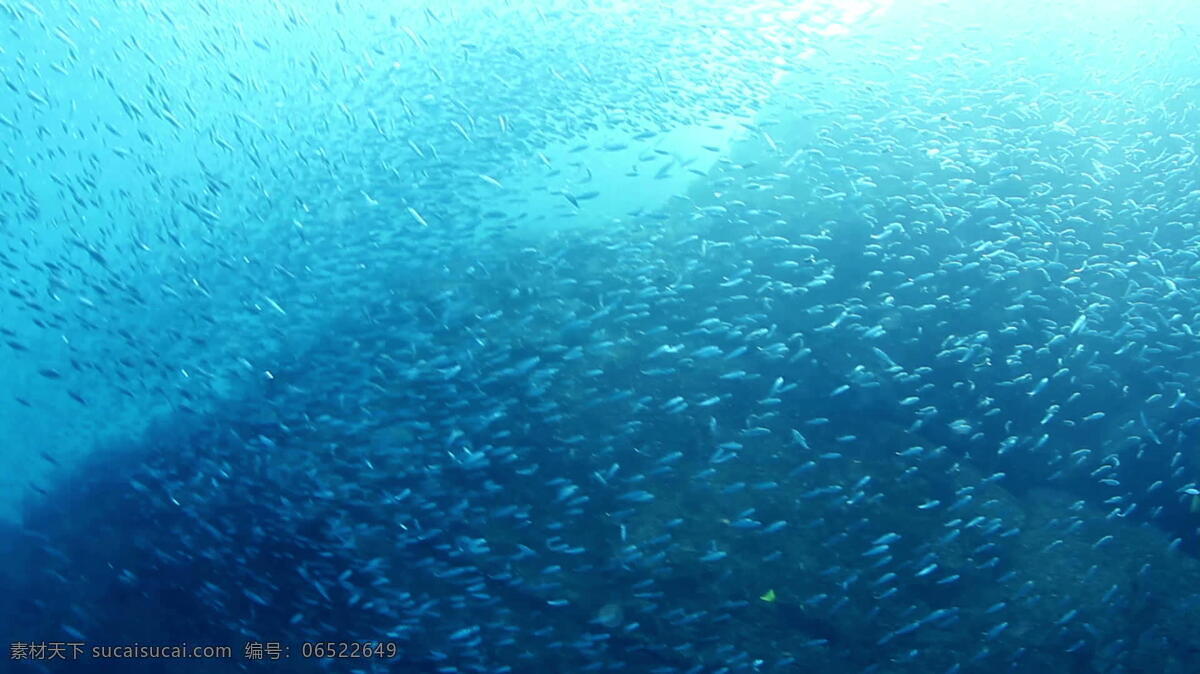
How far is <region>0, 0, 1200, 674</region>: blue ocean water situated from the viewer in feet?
21.9

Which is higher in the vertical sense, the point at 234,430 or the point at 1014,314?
the point at 234,430

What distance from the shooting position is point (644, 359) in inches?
318

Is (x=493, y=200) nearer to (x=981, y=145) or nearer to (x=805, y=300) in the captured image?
(x=805, y=300)

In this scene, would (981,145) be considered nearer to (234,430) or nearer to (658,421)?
(658,421)

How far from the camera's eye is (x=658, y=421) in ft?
24.8

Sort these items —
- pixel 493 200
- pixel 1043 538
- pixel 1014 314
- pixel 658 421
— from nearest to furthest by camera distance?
pixel 1043 538 < pixel 658 421 < pixel 1014 314 < pixel 493 200

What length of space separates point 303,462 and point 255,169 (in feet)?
15.8

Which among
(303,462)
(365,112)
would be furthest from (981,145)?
(303,462)

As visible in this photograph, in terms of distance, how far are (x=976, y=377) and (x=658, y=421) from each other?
11.6 feet

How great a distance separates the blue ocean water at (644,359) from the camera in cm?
667

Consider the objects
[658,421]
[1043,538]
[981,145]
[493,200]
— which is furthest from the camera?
[493,200]

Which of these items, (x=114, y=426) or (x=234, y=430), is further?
(x=114, y=426)

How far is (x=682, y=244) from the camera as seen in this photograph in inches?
372

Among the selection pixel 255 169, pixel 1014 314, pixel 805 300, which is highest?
pixel 255 169
